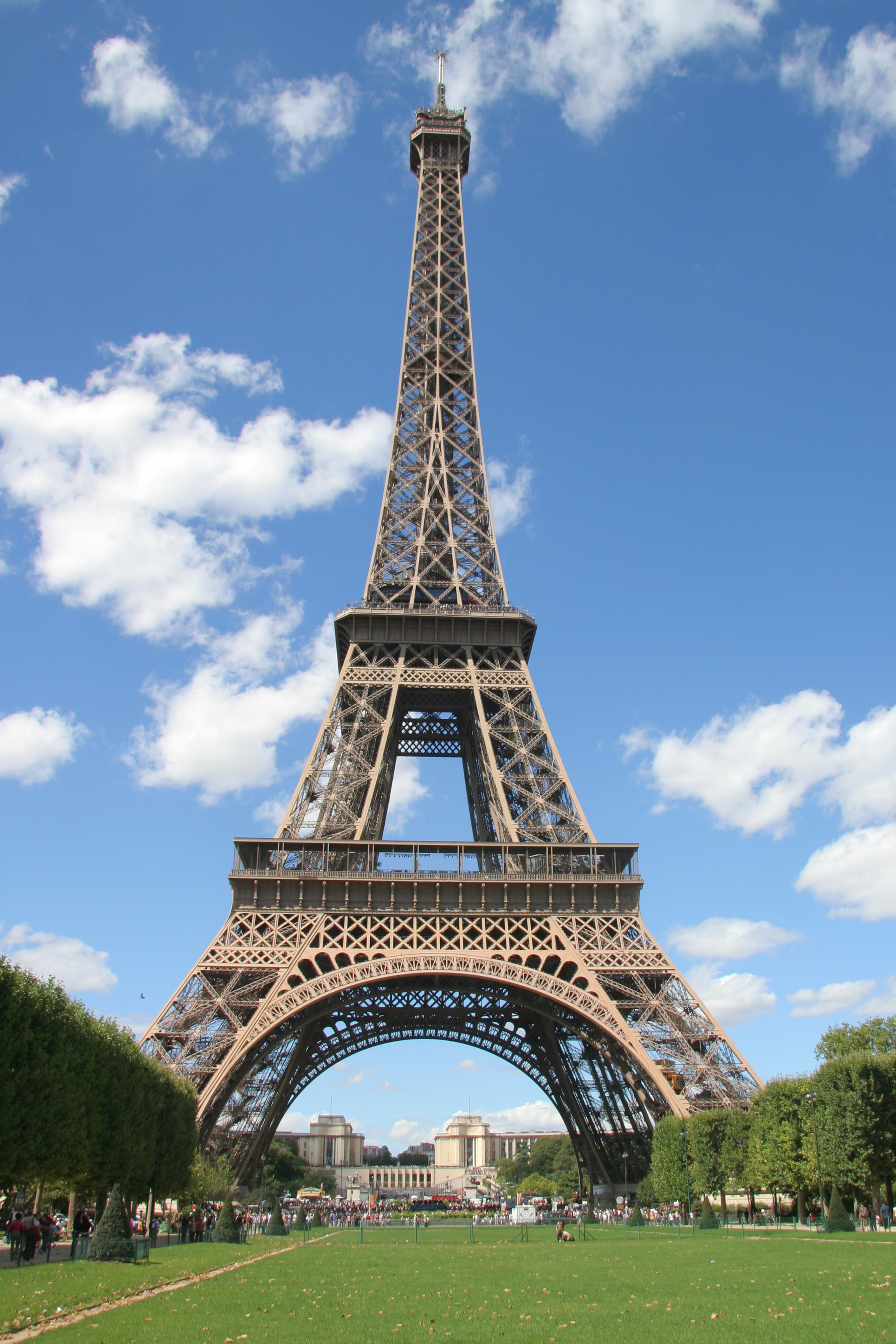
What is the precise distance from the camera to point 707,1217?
38.7 meters

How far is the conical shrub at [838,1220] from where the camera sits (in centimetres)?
3450

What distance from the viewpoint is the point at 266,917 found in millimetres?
42312

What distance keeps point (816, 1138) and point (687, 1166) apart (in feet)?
19.1

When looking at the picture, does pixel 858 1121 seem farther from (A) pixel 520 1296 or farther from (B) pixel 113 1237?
(B) pixel 113 1237

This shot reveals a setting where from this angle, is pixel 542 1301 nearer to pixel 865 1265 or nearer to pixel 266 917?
pixel 865 1265

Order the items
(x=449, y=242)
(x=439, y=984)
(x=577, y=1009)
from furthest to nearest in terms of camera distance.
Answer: (x=449, y=242) → (x=439, y=984) → (x=577, y=1009)

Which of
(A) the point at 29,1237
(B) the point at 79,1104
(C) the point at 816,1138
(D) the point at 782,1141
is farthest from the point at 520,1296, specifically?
(D) the point at 782,1141

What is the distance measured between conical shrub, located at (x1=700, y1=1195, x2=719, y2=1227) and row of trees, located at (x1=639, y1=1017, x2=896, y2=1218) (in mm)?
940

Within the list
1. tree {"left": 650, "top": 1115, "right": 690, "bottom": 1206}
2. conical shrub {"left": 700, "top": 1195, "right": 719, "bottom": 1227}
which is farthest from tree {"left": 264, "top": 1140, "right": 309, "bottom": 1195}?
conical shrub {"left": 700, "top": 1195, "right": 719, "bottom": 1227}

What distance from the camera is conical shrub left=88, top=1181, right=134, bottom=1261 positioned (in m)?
24.7

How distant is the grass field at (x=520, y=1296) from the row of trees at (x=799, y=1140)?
25.9ft

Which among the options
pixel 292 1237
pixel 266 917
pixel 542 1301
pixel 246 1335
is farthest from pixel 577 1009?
pixel 246 1335

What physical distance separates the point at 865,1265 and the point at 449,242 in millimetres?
62641

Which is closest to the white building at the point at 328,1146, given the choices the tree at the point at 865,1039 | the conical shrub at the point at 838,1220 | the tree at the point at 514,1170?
the tree at the point at 514,1170
